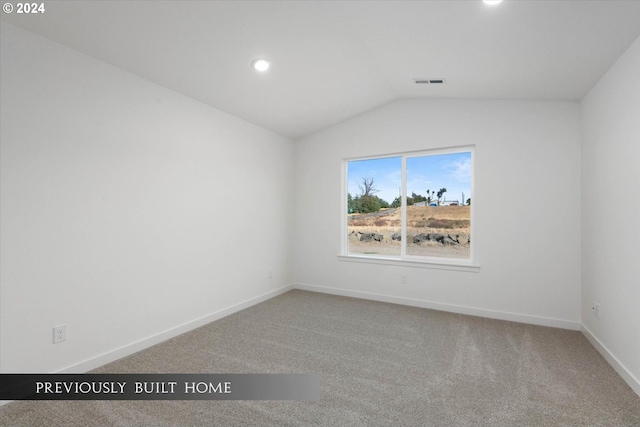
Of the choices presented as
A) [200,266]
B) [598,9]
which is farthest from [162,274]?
[598,9]

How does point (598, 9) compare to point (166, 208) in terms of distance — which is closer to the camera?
point (598, 9)

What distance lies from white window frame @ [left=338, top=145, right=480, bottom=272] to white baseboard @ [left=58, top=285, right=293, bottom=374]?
1538 millimetres

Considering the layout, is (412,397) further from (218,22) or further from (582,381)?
(218,22)

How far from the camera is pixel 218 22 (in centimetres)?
221

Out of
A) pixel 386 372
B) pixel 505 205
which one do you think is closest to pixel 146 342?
pixel 386 372

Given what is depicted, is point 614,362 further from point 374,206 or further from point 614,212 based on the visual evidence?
point 374,206

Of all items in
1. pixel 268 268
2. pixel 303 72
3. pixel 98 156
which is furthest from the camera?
pixel 268 268

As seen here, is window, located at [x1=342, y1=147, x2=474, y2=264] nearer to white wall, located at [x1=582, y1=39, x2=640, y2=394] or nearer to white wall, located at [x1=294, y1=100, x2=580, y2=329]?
white wall, located at [x1=294, y1=100, x2=580, y2=329]

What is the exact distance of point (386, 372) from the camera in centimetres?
230

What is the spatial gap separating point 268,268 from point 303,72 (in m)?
2.67

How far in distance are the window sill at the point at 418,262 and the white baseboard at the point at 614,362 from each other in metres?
1.12

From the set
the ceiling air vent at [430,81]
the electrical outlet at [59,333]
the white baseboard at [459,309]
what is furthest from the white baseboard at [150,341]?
the ceiling air vent at [430,81]

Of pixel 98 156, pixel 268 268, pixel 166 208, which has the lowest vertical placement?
pixel 268 268

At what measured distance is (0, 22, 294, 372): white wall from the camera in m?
1.99
